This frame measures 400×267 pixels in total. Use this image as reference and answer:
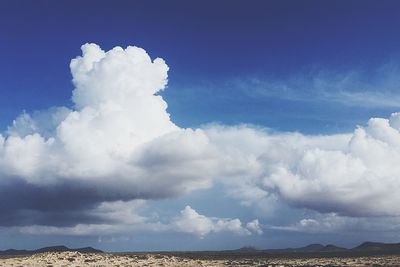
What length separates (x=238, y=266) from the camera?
311 ft

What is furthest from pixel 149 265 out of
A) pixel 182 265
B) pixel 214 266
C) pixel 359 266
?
pixel 359 266

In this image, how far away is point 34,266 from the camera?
85.4 metres

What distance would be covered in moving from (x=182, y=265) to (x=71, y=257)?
22339mm

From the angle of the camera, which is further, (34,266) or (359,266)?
(359,266)

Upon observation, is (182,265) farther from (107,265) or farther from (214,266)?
(107,265)

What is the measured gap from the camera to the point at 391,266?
87.7 metres

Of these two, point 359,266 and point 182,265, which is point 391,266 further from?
point 182,265

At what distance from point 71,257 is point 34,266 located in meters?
13.6

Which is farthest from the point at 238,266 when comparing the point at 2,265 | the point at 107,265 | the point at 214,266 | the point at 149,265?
the point at 2,265

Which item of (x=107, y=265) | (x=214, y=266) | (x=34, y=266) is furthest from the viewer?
(x=214, y=266)

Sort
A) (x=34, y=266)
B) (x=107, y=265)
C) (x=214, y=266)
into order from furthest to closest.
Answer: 1. (x=214, y=266)
2. (x=107, y=265)
3. (x=34, y=266)

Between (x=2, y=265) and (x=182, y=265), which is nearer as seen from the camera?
(x=2, y=265)

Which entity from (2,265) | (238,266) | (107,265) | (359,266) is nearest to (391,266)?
(359,266)

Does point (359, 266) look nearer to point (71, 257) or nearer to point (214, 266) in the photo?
point (214, 266)
